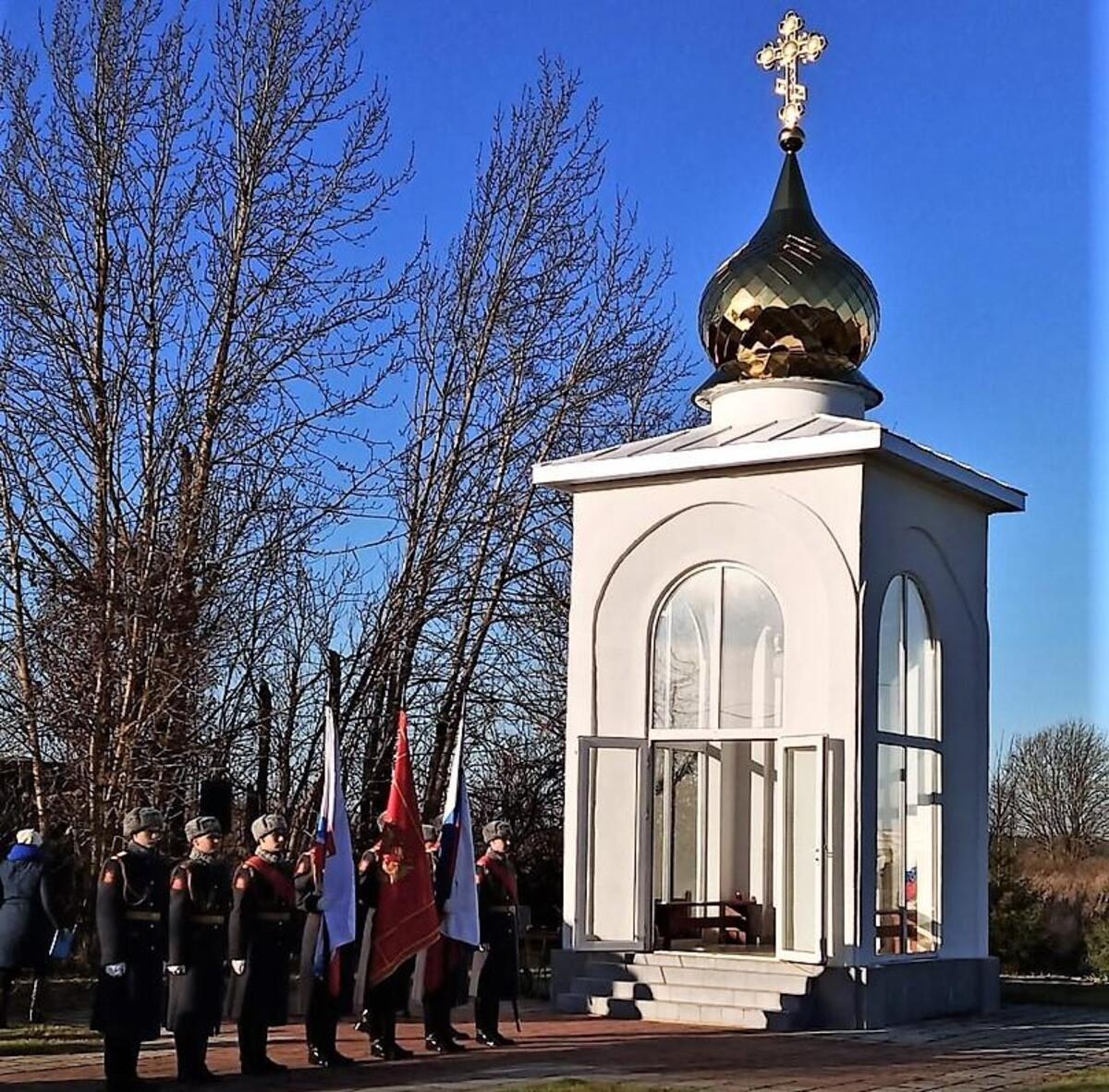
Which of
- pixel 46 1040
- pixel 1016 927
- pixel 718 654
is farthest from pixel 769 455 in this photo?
pixel 1016 927

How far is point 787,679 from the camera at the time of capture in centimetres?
1521

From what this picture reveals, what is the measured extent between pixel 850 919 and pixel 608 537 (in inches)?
149

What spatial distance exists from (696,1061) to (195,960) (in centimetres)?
333

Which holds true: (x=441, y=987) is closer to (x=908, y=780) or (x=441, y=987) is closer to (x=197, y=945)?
(x=197, y=945)

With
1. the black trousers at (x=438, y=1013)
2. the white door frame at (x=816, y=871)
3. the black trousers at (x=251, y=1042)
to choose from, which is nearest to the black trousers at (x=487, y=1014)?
the black trousers at (x=438, y=1013)

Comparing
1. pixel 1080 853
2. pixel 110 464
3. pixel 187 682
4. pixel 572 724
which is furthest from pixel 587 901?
pixel 1080 853

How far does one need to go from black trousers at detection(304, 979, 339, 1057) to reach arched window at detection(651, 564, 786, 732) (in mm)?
4535

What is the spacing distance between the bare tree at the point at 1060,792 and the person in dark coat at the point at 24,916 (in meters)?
29.6

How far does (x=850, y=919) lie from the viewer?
47.6 feet

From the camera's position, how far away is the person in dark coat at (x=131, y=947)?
10766mm

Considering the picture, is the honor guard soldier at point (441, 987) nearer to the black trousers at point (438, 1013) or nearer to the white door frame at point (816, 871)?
the black trousers at point (438, 1013)

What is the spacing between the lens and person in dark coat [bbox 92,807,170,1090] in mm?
10766

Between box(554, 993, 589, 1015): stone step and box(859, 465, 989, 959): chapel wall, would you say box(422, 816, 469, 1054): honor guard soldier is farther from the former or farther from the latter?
box(859, 465, 989, 959): chapel wall

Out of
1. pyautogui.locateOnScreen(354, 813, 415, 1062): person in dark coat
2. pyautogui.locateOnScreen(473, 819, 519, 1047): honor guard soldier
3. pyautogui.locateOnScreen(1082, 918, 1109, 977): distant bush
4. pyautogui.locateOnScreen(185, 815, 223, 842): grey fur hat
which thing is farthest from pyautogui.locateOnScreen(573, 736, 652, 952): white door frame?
pyautogui.locateOnScreen(1082, 918, 1109, 977): distant bush
